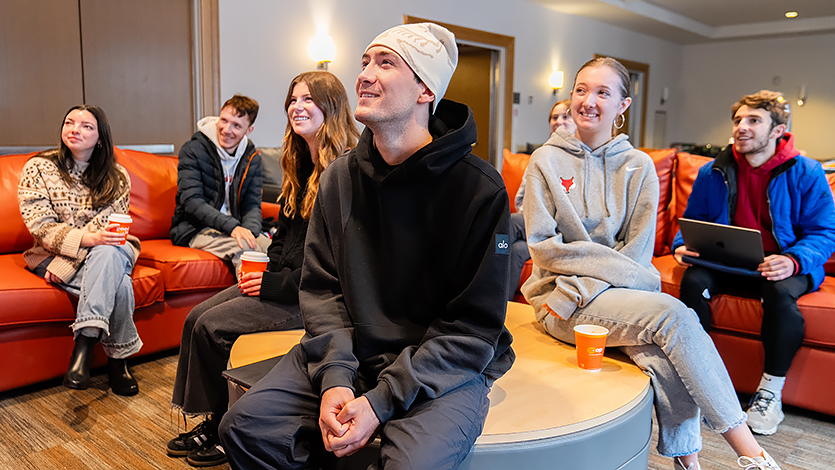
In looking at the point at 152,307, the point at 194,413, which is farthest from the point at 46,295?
the point at 194,413

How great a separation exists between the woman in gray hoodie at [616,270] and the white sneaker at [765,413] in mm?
644

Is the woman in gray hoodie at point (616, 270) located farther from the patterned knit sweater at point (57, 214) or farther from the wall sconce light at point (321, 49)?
the wall sconce light at point (321, 49)

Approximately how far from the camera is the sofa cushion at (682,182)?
3166mm

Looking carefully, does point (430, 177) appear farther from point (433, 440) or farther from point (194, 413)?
point (194, 413)

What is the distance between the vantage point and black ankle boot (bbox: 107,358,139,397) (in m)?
2.49

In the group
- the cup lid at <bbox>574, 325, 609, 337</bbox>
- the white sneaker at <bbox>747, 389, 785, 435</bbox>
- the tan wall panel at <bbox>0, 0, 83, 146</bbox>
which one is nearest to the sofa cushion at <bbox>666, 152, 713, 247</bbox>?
the white sneaker at <bbox>747, 389, 785, 435</bbox>

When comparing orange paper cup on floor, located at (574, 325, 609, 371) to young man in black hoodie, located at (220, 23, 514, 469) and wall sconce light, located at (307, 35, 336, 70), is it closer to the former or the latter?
young man in black hoodie, located at (220, 23, 514, 469)

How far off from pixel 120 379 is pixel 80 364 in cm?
23

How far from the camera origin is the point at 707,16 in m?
9.19

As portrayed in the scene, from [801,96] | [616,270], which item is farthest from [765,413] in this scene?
[801,96]

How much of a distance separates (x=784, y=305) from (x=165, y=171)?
10.3 feet

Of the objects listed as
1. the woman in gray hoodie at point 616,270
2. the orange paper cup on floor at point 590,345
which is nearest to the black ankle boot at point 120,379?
the woman in gray hoodie at point 616,270

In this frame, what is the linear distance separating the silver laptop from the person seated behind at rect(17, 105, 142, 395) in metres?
2.42

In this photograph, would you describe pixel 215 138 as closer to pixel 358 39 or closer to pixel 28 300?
pixel 28 300
